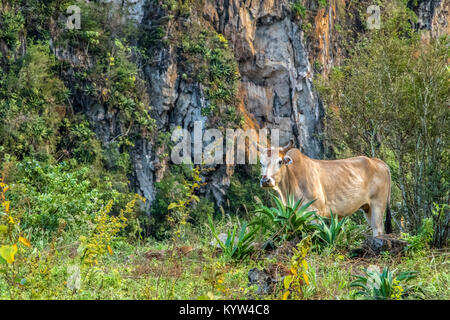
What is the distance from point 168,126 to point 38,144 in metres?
8.34

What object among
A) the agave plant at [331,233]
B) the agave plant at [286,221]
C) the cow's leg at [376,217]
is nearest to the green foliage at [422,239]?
the agave plant at [331,233]

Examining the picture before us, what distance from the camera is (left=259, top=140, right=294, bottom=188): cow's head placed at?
863 centimetres

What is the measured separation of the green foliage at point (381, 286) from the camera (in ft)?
15.1

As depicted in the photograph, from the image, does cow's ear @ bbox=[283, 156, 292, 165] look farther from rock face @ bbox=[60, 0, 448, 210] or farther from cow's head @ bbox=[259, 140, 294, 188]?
rock face @ bbox=[60, 0, 448, 210]

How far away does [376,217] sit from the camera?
30.2 ft

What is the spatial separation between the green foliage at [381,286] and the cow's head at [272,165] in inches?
142

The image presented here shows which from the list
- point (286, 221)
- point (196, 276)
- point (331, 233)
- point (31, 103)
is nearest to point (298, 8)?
point (31, 103)

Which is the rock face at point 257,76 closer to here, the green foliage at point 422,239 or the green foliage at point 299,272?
the green foliage at point 422,239

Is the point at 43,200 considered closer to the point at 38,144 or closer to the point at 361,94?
the point at 361,94

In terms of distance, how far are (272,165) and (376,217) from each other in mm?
1993

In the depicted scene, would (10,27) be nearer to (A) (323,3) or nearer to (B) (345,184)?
(A) (323,3)

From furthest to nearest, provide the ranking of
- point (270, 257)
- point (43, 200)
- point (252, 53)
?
point (252, 53), point (43, 200), point (270, 257)

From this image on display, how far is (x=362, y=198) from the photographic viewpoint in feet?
30.6
